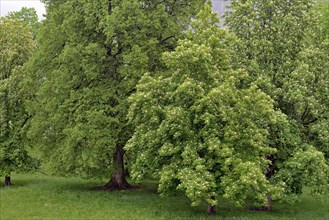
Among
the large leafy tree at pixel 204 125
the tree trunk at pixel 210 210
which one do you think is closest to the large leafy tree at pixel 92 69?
the large leafy tree at pixel 204 125

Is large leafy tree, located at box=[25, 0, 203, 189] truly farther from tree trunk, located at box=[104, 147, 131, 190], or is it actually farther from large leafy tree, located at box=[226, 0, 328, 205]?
large leafy tree, located at box=[226, 0, 328, 205]

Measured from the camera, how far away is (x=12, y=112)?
31.4 metres

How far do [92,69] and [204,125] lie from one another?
32.0ft

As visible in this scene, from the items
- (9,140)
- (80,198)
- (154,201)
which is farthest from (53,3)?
(154,201)

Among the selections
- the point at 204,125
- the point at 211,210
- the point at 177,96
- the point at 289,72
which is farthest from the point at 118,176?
the point at 289,72

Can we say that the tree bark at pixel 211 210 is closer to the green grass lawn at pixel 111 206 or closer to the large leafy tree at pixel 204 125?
the large leafy tree at pixel 204 125

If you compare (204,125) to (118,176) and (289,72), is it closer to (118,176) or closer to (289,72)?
(289,72)

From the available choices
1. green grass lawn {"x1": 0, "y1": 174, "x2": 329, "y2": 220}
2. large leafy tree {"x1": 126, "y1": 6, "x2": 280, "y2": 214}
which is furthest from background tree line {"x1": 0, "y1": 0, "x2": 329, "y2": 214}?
green grass lawn {"x1": 0, "y1": 174, "x2": 329, "y2": 220}

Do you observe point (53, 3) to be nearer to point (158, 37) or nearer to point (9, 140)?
point (158, 37)

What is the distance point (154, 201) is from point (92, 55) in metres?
11.3

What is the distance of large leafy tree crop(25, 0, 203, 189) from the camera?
88.6 ft

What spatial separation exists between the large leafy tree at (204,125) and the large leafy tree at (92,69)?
4.10m

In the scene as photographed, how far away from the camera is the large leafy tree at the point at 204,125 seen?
21.0 metres

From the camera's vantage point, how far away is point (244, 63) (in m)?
25.8
